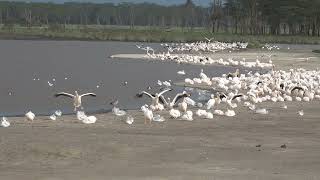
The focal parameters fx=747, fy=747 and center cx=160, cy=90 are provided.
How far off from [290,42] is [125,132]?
257 feet

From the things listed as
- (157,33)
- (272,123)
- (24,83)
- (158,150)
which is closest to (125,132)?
(158,150)

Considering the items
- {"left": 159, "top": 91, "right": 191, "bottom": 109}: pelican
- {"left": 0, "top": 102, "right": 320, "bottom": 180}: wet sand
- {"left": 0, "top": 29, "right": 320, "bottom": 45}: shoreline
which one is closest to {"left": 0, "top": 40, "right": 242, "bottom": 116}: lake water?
{"left": 159, "top": 91, "right": 191, "bottom": 109}: pelican

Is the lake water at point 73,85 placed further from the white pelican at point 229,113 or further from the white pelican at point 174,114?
the white pelican at point 229,113

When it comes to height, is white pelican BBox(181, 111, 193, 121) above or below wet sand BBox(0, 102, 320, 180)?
below

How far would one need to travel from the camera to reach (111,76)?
3422 centimetres

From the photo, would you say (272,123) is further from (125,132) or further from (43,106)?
(43,106)

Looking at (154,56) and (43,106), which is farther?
(154,56)

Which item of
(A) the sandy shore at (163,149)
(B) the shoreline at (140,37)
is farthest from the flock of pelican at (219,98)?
(B) the shoreline at (140,37)

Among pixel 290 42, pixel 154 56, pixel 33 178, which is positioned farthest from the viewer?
pixel 290 42

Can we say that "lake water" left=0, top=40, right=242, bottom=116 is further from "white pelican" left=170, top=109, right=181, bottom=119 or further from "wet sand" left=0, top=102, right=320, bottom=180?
"wet sand" left=0, top=102, right=320, bottom=180

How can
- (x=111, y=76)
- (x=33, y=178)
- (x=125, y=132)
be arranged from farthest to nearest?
(x=111, y=76)
(x=125, y=132)
(x=33, y=178)

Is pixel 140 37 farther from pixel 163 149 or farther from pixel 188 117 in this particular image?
pixel 163 149

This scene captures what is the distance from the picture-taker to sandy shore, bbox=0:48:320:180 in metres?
10.6

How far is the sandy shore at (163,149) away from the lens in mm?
10578
